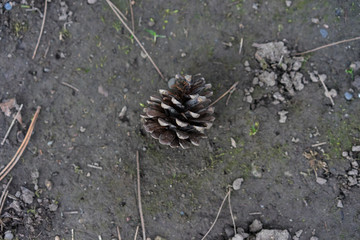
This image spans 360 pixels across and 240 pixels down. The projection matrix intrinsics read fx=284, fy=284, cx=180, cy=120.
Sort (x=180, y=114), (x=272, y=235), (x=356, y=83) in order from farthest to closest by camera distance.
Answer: (x=356, y=83) → (x=272, y=235) → (x=180, y=114)

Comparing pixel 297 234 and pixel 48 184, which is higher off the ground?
pixel 48 184

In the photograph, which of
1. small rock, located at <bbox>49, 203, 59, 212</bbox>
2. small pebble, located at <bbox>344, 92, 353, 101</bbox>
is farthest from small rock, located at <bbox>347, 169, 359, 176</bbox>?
small rock, located at <bbox>49, 203, 59, 212</bbox>

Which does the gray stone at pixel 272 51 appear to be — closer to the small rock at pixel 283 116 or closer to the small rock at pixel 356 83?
the small rock at pixel 283 116

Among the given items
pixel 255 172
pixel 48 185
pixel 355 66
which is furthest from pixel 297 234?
pixel 48 185

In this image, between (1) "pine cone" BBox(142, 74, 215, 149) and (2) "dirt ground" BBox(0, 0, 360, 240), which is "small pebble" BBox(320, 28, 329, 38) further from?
(1) "pine cone" BBox(142, 74, 215, 149)

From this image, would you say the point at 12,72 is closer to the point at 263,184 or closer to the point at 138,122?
the point at 138,122

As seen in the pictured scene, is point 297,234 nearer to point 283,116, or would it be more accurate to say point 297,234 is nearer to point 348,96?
point 283,116
